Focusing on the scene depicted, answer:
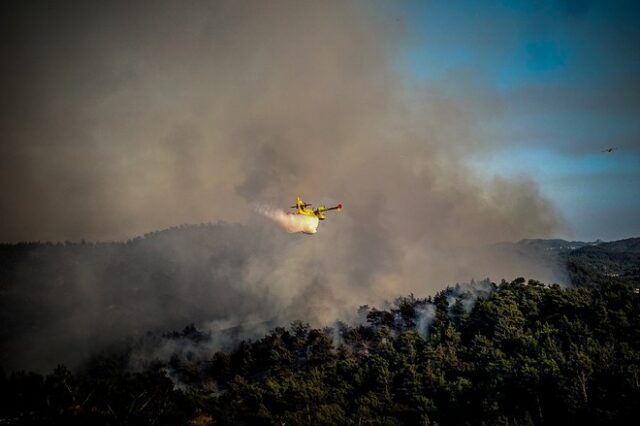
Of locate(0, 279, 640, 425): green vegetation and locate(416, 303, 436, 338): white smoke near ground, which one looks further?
A: locate(416, 303, 436, 338): white smoke near ground

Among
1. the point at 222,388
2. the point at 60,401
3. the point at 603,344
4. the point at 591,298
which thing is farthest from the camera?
the point at 222,388

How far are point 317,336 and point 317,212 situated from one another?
7593 centimetres

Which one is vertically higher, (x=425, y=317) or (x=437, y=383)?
(x=425, y=317)

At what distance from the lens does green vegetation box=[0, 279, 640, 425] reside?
68.4 m

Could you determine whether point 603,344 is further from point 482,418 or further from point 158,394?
point 158,394

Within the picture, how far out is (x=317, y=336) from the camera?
143625 mm

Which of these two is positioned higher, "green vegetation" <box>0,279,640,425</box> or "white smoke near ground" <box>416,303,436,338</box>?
"white smoke near ground" <box>416,303,436,338</box>

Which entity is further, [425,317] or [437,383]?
[425,317]

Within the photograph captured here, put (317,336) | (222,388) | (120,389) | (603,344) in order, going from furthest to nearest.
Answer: (317,336), (222,388), (603,344), (120,389)

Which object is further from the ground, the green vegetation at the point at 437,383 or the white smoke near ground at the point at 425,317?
the white smoke near ground at the point at 425,317

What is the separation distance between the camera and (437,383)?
87625 millimetres

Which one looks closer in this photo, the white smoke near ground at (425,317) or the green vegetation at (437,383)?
the green vegetation at (437,383)

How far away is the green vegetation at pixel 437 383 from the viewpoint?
68.4 meters

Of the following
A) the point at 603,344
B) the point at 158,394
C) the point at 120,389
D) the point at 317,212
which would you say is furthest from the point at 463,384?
the point at 120,389
